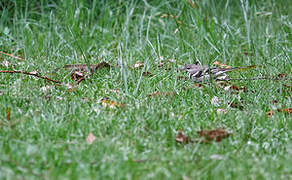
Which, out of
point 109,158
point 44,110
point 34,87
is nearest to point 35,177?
point 109,158

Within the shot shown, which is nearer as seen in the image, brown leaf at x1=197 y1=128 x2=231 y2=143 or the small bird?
brown leaf at x1=197 y1=128 x2=231 y2=143

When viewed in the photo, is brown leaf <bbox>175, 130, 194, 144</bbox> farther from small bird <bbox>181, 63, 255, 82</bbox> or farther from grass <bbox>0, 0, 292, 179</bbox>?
small bird <bbox>181, 63, 255, 82</bbox>

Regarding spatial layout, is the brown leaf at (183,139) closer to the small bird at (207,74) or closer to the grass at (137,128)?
the grass at (137,128)

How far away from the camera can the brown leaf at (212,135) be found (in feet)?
6.15

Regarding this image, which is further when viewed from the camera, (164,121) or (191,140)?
(164,121)

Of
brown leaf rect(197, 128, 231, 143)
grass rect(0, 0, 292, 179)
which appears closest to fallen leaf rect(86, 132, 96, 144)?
grass rect(0, 0, 292, 179)

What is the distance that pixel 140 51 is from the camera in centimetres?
388

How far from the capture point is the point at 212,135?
1917mm

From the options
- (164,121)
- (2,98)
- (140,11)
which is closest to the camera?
(164,121)

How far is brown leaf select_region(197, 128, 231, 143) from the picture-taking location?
1875 mm

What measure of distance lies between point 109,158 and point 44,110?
71 centimetres

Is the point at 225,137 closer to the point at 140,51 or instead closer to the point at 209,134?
the point at 209,134

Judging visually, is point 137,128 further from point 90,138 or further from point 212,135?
point 212,135

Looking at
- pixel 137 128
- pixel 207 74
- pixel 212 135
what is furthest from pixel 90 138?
pixel 207 74
